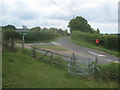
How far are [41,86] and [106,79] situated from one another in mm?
4641

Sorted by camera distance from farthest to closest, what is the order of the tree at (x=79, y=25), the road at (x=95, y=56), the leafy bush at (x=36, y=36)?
the tree at (x=79, y=25) < the leafy bush at (x=36, y=36) < the road at (x=95, y=56)

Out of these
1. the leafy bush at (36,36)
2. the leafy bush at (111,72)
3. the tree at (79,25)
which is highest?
the tree at (79,25)

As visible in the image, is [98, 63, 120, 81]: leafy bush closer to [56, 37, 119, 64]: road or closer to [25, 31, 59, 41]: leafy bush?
[56, 37, 119, 64]: road

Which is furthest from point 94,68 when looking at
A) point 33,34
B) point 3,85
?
point 33,34

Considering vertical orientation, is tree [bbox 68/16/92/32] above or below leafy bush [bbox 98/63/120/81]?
above

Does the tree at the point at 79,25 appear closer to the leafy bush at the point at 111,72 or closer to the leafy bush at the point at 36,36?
the leafy bush at the point at 36,36

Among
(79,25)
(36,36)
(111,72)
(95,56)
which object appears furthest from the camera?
(79,25)

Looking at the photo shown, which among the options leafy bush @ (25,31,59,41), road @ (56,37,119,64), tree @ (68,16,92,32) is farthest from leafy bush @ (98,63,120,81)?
tree @ (68,16,92,32)

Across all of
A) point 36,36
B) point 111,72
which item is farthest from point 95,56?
point 36,36

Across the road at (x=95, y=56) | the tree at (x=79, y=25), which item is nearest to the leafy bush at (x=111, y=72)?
the road at (x=95, y=56)

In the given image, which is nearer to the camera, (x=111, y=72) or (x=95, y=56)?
(x=111, y=72)

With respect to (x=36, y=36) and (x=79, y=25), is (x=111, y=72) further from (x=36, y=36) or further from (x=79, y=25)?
(x=79, y=25)

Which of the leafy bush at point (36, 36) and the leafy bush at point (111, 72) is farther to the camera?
the leafy bush at point (36, 36)

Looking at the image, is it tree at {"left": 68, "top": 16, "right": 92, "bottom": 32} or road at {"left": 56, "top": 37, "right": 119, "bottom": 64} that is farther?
tree at {"left": 68, "top": 16, "right": 92, "bottom": 32}
